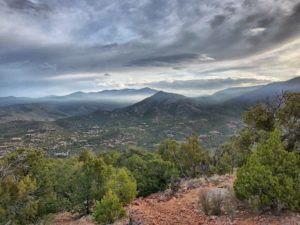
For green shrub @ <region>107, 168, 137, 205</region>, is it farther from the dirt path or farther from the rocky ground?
the rocky ground

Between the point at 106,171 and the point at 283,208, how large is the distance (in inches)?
875

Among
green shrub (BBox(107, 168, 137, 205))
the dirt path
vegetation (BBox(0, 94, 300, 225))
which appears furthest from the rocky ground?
green shrub (BBox(107, 168, 137, 205))

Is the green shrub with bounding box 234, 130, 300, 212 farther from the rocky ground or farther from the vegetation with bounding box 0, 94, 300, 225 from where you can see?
the rocky ground

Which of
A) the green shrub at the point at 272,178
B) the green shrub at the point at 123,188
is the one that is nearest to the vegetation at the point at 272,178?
the green shrub at the point at 272,178

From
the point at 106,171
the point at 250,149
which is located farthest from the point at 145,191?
the point at 250,149

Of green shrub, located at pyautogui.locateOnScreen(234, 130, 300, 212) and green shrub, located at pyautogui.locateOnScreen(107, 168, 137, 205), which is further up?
green shrub, located at pyautogui.locateOnScreen(234, 130, 300, 212)

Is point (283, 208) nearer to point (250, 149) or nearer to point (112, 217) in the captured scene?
point (112, 217)

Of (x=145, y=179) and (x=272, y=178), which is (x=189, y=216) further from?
(x=145, y=179)

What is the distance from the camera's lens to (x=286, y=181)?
755 inches

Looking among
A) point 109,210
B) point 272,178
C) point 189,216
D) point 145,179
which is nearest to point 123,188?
point 109,210

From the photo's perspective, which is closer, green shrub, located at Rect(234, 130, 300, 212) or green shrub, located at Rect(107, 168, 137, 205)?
green shrub, located at Rect(234, 130, 300, 212)

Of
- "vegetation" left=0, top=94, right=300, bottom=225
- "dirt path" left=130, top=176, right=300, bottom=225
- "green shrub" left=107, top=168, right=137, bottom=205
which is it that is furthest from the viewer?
"green shrub" left=107, top=168, right=137, bottom=205

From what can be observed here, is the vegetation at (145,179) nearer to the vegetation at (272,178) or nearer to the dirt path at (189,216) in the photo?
the vegetation at (272,178)

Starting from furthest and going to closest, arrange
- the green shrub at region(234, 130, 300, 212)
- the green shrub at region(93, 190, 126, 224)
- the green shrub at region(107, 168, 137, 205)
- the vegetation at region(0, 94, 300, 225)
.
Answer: the green shrub at region(107, 168, 137, 205), the green shrub at region(93, 190, 126, 224), the vegetation at region(0, 94, 300, 225), the green shrub at region(234, 130, 300, 212)
